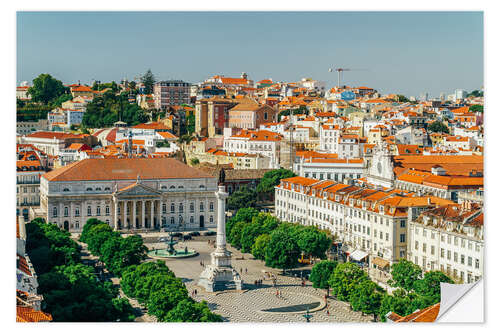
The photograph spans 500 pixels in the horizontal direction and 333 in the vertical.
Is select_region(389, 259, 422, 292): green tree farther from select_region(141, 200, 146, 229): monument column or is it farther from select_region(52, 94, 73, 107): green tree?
select_region(52, 94, 73, 107): green tree

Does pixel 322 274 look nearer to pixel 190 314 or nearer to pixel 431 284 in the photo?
pixel 431 284

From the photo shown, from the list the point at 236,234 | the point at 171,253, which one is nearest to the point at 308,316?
the point at 171,253

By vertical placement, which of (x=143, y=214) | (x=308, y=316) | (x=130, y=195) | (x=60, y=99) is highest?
(x=60, y=99)

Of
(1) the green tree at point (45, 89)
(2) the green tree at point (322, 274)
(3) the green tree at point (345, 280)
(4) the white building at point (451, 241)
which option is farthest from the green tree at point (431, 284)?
(1) the green tree at point (45, 89)

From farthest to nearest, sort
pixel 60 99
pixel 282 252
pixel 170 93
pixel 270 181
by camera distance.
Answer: pixel 170 93, pixel 60 99, pixel 270 181, pixel 282 252

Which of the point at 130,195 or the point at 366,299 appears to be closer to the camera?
the point at 366,299

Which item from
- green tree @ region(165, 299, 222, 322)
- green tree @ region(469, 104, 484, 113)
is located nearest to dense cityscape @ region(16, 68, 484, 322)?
green tree @ region(165, 299, 222, 322)

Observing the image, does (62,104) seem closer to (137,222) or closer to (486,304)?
(137,222)

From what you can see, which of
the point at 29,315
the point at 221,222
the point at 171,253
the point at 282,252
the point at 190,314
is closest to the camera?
the point at 29,315
